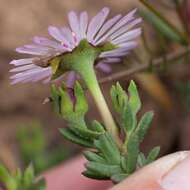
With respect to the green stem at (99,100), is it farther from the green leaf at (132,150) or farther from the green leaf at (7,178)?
the green leaf at (7,178)

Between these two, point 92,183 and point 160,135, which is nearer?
point 92,183

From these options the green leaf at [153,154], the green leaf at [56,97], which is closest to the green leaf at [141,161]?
the green leaf at [153,154]

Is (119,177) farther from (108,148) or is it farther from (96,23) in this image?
(96,23)

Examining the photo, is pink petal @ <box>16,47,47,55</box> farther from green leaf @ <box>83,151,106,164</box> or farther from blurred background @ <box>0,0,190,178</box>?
blurred background @ <box>0,0,190,178</box>

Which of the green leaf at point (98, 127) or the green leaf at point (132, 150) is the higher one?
the green leaf at point (98, 127)

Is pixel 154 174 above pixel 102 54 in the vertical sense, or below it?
below

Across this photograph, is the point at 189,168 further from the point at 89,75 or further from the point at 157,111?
the point at 157,111

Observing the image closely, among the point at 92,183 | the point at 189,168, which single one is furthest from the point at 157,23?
the point at 92,183
